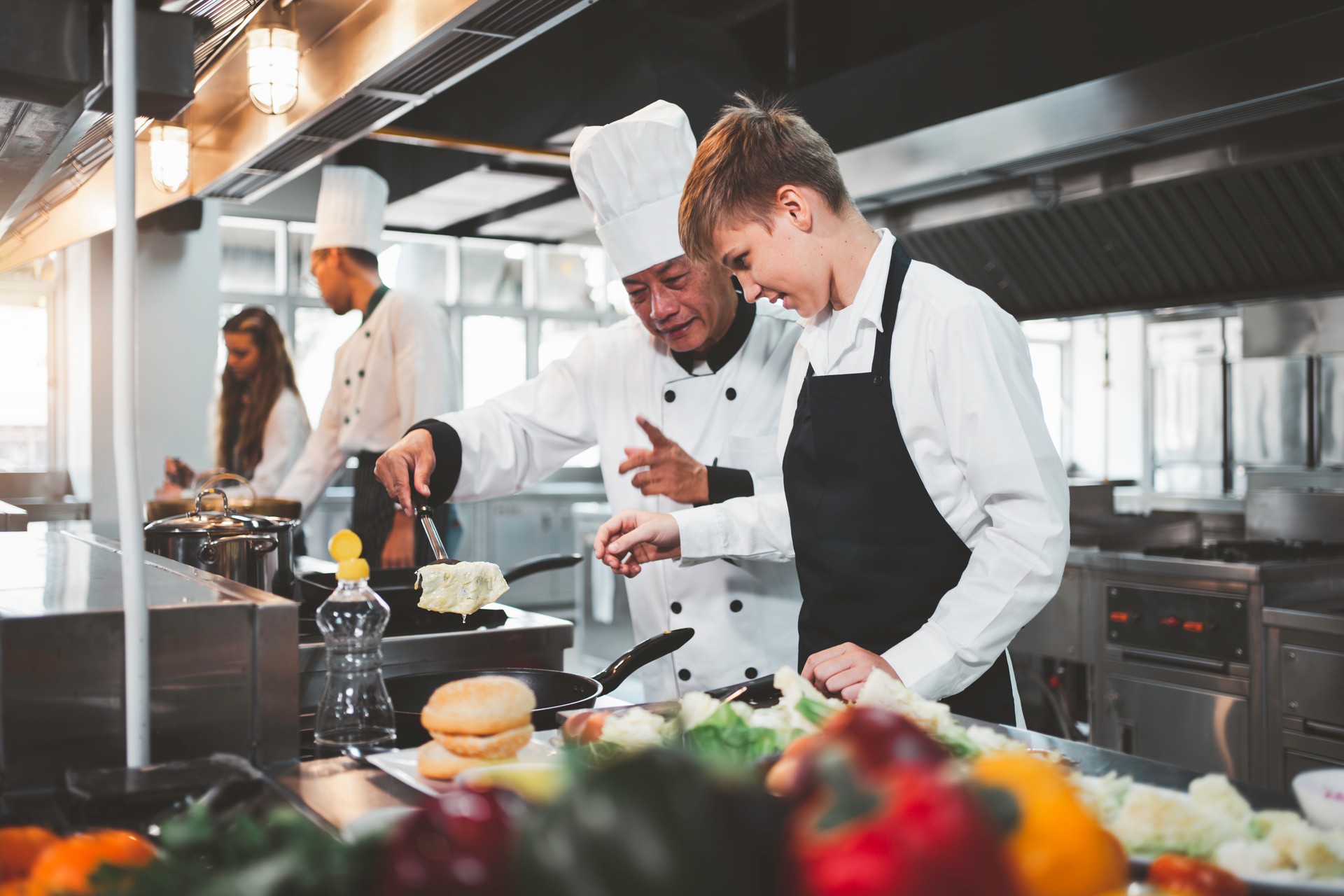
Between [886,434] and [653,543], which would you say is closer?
[886,434]

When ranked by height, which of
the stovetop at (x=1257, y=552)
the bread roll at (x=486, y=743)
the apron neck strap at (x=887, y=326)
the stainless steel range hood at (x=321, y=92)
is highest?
the stainless steel range hood at (x=321, y=92)

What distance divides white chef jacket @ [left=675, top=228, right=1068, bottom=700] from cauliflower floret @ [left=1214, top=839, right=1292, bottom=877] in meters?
0.68

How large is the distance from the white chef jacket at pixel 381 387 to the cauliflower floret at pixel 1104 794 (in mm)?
3068

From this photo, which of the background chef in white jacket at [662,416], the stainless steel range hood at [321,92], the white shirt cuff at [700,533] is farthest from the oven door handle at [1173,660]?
the stainless steel range hood at [321,92]

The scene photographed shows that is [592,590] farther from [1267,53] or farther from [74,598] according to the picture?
[74,598]

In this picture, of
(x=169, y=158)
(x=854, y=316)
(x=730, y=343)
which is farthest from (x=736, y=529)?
(x=169, y=158)

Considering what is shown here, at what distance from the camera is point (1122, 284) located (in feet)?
14.0

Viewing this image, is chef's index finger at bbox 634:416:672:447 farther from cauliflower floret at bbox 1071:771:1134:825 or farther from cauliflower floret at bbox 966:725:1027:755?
cauliflower floret at bbox 1071:771:1134:825

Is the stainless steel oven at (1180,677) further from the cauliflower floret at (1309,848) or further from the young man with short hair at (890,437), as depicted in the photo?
the cauliflower floret at (1309,848)

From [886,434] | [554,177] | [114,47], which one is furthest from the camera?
[554,177]

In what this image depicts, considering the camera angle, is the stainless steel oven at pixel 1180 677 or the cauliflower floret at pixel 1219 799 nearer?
the cauliflower floret at pixel 1219 799

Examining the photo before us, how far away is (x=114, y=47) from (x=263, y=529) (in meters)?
0.91

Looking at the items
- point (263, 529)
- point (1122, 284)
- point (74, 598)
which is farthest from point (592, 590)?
point (74, 598)

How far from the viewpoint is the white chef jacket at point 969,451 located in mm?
1438
